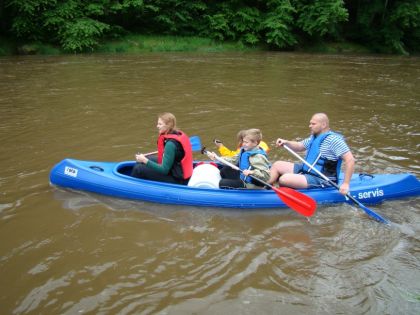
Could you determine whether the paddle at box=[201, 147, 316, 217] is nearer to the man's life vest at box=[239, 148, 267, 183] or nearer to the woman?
the man's life vest at box=[239, 148, 267, 183]

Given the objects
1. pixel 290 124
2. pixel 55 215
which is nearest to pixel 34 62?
pixel 290 124

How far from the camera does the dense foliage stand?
16.0m

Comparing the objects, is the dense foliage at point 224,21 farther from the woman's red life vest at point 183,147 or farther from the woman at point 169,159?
the woman's red life vest at point 183,147

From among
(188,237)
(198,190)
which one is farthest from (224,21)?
(188,237)

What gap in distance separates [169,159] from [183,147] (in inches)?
7.1

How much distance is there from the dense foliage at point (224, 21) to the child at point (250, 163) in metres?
13.2

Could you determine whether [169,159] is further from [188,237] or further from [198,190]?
[188,237]

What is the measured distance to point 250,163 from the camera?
161 inches

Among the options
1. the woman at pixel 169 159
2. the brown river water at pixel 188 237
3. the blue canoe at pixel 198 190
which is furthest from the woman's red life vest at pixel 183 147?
the brown river water at pixel 188 237

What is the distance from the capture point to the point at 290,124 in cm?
705

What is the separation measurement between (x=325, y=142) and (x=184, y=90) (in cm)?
595

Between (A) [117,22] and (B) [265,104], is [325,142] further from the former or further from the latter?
(A) [117,22]

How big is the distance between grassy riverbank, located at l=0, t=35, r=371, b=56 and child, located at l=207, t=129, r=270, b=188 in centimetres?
1356

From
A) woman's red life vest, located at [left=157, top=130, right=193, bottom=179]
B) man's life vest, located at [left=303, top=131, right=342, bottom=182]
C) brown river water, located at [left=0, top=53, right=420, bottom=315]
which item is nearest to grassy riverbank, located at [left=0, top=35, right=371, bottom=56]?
brown river water, located at [left=0, top=53, right=420, bottom=315]
